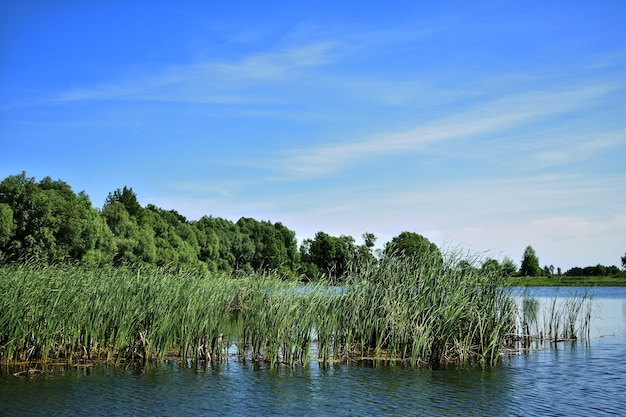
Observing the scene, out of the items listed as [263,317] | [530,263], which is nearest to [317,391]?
[263,317]

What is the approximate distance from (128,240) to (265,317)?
158 feet

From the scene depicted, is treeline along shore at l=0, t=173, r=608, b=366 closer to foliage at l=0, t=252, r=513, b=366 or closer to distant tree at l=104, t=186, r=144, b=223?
foliage at l=0, t=252, r=513, b=366

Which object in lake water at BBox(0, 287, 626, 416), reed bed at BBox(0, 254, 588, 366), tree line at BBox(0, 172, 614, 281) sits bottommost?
lake water at BBox(0, 287, 626, 416)

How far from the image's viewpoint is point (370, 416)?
12.5 m

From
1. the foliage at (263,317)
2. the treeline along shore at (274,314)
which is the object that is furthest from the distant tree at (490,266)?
the foliage at (263,317)

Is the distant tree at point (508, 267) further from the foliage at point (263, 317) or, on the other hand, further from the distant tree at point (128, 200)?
the distant tree at point (128, 200)

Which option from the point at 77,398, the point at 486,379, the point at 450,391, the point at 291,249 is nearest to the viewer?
the point at 77,398

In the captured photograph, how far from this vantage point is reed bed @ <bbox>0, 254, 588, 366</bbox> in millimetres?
16562

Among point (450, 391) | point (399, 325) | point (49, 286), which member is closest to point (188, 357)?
point (49, 286)

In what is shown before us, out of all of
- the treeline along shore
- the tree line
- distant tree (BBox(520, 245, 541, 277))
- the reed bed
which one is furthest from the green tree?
distant tree (BBox(520, 245, 541, 277))

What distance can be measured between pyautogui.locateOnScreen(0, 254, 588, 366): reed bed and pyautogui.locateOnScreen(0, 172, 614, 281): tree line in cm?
99

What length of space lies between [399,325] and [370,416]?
527cm

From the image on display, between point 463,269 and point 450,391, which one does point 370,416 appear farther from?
point 463,269

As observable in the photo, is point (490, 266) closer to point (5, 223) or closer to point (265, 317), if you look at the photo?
point (265, 317)
